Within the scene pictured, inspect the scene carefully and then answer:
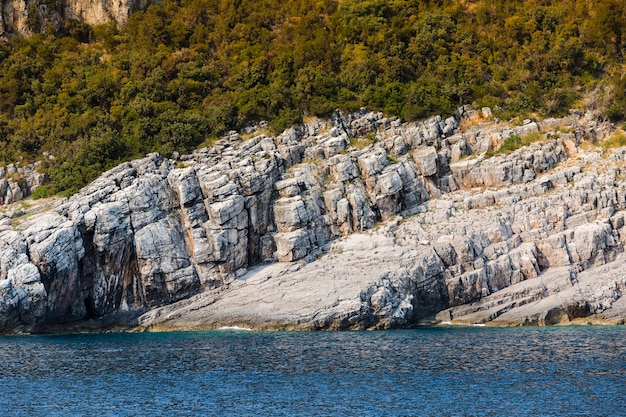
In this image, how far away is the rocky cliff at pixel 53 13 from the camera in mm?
88919

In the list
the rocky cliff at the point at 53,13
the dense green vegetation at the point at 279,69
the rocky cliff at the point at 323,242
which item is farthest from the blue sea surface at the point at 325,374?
the rocky cliff at the point at 53,13

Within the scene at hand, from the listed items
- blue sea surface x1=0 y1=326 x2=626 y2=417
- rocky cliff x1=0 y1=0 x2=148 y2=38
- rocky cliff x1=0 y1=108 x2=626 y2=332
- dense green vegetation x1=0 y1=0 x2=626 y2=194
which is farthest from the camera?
rocky cliff x1=0 y1=0 x2=148 y2=38

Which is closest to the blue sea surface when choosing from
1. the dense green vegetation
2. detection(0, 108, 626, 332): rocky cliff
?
detection(0, 108, 626, 332): rocky cliff

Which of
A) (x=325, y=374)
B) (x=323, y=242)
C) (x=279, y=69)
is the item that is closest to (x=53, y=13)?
(x=279, y=69)

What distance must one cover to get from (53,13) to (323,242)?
45788 mm

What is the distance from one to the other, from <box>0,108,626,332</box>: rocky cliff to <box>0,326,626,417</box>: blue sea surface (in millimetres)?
3446

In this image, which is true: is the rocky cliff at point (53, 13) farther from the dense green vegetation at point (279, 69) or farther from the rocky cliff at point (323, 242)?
the rocky cliff at point (323, 242)

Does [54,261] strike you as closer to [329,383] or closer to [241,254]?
[241,254]

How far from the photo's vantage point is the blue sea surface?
112 feet

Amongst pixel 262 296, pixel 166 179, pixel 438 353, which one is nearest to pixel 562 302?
pixel 438 353

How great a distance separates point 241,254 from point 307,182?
8075mm

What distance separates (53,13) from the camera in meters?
91.1

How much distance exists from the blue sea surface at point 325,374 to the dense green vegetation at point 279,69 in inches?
837

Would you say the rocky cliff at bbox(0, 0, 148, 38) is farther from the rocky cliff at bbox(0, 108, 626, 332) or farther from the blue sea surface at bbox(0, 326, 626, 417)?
the blue sea surface at bbox(0, 326, 626, 417)
